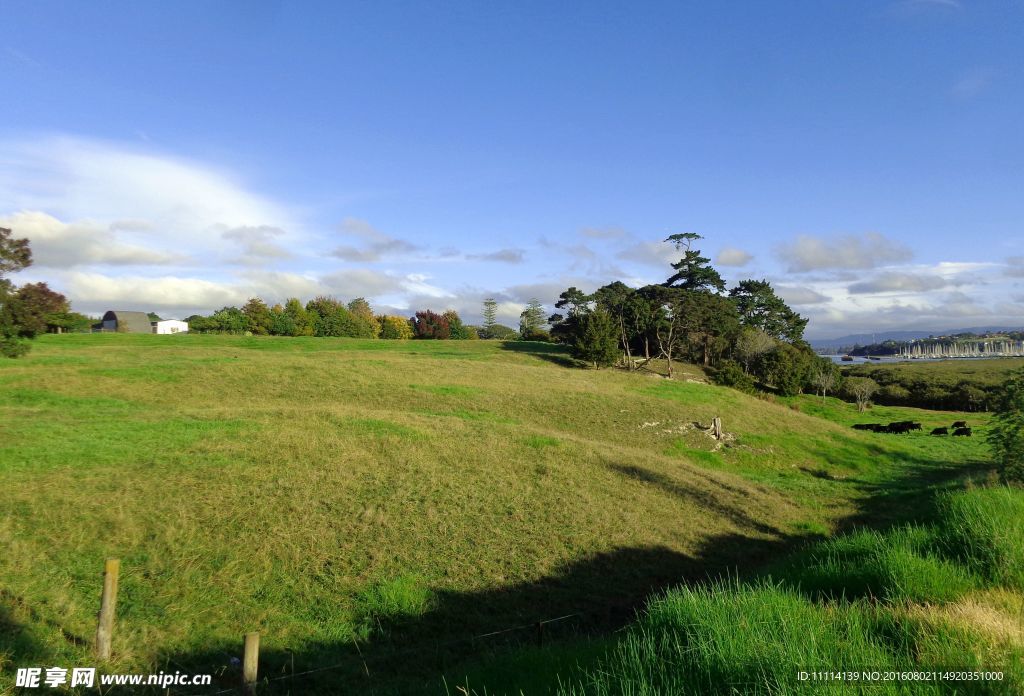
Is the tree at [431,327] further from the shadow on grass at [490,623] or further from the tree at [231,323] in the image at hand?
the shadow on grass at [490,623]

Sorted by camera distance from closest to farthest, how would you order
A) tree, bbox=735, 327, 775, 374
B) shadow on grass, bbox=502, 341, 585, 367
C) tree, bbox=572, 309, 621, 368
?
tree, bbox=572, 309, 621, 368, shadow on grass, bbox=502, 341, 585, 367, tree, bbox=735, 327, 775, 374

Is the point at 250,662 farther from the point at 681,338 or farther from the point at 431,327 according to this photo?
the point at 431,327

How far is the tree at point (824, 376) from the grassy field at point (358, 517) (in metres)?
49.5

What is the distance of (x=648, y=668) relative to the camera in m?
5.36

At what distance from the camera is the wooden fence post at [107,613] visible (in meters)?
8.66

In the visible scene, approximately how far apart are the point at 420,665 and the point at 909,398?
350 feet

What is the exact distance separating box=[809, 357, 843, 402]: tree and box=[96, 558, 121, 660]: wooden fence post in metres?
87.3

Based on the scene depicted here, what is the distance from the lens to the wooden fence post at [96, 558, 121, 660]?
28.4ft

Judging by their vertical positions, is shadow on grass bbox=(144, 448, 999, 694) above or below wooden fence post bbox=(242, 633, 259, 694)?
below

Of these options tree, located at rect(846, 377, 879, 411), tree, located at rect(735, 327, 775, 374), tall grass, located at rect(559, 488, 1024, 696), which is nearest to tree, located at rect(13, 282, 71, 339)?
tall grass, located at rect(559, 488, 1024, 696)

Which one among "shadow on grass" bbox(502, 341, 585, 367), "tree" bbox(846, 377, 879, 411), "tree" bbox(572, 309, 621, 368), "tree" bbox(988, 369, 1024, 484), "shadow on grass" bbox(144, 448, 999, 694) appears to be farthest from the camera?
"tree" bbox(846, 377, 879, 411)

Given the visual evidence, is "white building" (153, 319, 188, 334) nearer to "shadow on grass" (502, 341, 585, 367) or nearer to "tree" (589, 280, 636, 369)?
"shadow on grass" (502, 341, 585, 367)

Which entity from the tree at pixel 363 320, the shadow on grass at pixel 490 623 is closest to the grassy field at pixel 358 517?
the shadow on grass at pixel 490 623

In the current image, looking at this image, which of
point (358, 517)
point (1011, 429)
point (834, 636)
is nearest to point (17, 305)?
point (358, 517)
